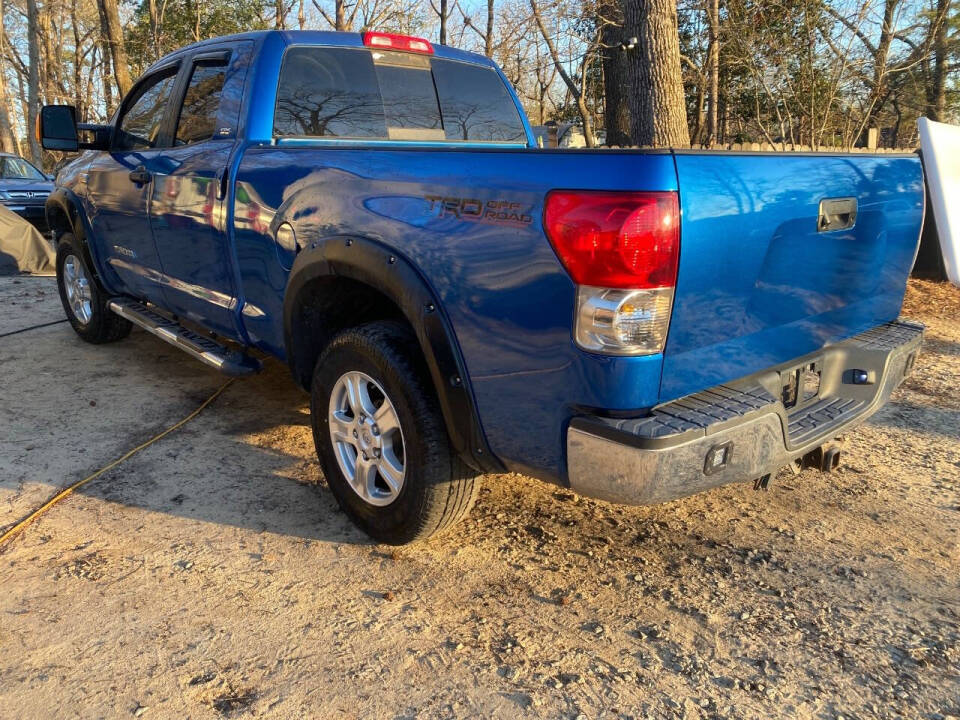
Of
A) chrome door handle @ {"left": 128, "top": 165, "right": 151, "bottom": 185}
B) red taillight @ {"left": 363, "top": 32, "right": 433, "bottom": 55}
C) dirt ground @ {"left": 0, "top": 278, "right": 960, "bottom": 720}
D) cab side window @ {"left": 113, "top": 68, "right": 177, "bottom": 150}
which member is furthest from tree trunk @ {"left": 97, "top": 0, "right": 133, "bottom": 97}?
dirt ground @ {"left": 0, "top": 278, "right": 960, "bottom": 720}

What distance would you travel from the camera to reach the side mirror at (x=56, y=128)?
4766 mm

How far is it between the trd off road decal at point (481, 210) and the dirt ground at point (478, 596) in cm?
134

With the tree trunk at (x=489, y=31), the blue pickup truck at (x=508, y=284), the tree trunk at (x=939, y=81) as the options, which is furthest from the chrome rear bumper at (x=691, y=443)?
the tree trunk at (x=489, y=31)

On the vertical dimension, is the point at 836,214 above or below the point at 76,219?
above

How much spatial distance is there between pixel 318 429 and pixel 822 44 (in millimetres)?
12236

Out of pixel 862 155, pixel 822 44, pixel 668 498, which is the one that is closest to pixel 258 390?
pixel 668 498

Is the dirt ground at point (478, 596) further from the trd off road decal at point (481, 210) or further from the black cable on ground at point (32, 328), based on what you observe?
the black cable on ground at point (32, 328)

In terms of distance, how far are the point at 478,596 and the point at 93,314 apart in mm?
4382

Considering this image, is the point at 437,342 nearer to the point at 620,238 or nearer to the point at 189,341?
the point at 620,238

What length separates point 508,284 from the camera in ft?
7.35

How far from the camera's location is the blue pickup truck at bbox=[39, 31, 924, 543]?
2105 millimetres

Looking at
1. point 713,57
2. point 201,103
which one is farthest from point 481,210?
point 713,57

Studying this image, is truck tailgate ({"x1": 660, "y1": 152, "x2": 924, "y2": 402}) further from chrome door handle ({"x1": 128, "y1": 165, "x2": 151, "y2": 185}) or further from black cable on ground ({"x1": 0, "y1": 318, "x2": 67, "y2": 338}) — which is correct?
black cable on ground ({"x1": 0, "y1": 318, "x2": 67, "y2": 338})

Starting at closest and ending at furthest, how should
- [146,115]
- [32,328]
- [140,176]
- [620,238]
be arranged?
[620,238], [140,176], [146,115], [32,328]
